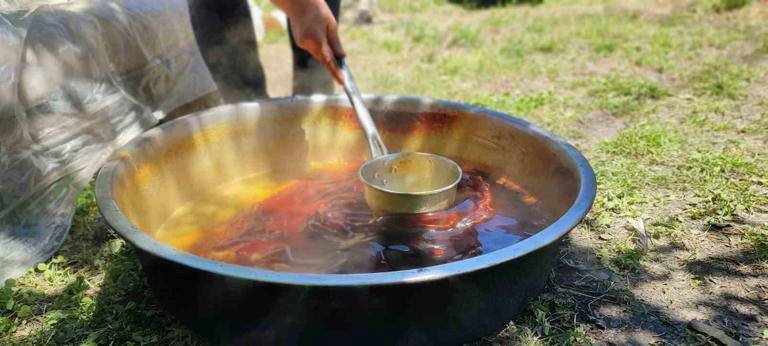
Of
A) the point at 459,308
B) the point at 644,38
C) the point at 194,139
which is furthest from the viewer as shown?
the point at 644,38

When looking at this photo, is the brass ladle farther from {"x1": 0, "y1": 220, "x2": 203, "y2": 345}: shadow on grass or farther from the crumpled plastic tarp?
the crumpled plastic tarp

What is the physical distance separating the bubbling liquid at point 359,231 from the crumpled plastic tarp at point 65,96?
0.66m

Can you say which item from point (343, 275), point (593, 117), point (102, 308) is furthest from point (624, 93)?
point (102, 308)

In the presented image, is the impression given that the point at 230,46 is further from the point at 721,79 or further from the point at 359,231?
the point at 721,79

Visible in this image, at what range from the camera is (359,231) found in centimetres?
201

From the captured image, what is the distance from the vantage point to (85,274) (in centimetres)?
214

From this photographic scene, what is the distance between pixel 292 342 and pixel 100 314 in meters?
0.74

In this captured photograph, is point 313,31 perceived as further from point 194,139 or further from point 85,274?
point 85,274

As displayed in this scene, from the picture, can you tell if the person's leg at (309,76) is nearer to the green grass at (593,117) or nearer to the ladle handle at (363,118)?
Result: the green grass at (593,117)

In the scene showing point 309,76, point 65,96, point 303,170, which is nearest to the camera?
point 65,96

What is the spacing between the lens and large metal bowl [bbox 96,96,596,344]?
1.40m

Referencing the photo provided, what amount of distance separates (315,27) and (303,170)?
0.70 meters

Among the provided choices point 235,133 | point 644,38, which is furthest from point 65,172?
point 644,38

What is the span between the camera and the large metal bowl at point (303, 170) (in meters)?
1.40
